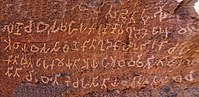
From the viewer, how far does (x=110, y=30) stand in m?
1.98

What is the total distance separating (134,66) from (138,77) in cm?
5

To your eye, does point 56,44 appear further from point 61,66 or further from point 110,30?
point 110,30

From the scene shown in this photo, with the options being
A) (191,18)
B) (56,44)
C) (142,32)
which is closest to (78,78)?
(56,44)

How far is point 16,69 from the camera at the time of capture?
6.77 ft

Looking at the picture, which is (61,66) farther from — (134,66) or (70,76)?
(134,66)

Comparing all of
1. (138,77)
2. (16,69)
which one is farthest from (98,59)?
(16,69)

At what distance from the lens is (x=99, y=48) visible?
6.54ft

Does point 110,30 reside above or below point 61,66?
above

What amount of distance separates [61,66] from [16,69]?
217 mm

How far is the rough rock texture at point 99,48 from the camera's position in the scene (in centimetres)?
194

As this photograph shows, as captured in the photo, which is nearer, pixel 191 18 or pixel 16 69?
pixel 191 18

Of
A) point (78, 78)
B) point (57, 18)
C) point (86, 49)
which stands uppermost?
point (57, 18)

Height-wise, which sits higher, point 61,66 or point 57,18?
point 57,18

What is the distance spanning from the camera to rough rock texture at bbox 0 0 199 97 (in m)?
1.94
